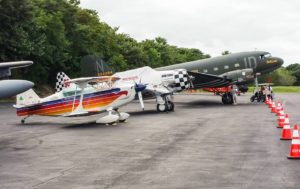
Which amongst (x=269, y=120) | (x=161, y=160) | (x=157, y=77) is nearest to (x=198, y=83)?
(x=157, y=77)

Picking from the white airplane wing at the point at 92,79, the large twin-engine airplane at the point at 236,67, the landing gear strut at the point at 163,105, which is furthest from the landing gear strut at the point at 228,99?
the white airplane wing at the point at 92,79

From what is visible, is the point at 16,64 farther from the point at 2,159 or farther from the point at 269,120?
the point at 269,120

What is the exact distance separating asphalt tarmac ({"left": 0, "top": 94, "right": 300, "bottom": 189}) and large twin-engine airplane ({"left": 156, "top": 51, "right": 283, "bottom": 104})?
14.2 meters

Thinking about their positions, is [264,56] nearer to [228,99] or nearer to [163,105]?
[228,99]

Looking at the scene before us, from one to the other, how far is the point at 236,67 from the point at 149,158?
910 inches

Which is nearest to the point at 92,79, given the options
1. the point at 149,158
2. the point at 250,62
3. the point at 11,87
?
the point at 11,87

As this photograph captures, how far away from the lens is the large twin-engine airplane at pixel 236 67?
3039 centimetres

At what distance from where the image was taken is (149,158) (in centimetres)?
984

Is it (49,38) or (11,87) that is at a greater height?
(49,38)

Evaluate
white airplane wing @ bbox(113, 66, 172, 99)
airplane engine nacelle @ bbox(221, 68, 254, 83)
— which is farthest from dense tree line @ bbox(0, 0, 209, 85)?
airplane engine nacelle @ bbox(221, 68, 254, 83)

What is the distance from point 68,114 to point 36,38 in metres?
27.8

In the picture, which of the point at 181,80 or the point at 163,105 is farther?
the point at 181,80

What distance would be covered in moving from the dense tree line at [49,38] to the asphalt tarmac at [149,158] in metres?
24.4

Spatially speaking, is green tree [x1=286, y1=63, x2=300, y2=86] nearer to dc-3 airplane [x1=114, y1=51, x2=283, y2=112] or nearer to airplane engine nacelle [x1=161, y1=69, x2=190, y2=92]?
dc-3 airplane [x1=114, y1=51, x2=283, y2=112]
